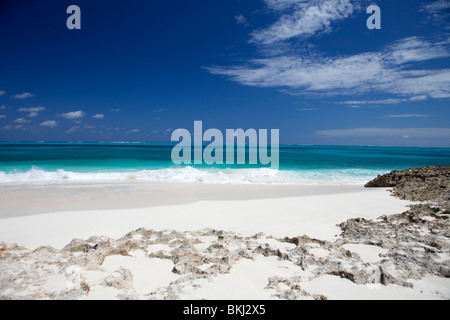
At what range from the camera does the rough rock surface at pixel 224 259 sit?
8.34 ft

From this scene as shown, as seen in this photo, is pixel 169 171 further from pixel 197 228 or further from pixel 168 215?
pixel 197 228

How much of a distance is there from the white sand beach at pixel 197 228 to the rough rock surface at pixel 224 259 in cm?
4

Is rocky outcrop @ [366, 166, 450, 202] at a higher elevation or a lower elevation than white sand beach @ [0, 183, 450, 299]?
higher

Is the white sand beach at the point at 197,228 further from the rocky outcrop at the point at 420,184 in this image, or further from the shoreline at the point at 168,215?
the rocky outcrop at the point at 420,184

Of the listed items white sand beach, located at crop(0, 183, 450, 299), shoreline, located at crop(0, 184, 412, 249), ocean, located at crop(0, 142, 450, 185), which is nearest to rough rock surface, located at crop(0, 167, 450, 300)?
white sand beach, located at crop(0, 183, 450, 299)

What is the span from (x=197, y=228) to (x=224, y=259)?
6.20ft

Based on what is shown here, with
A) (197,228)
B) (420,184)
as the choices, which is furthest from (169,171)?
(420,184)

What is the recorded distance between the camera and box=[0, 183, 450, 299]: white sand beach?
2.59m

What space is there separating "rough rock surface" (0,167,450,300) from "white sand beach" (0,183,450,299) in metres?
0.04

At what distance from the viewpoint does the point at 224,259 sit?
10.6ft

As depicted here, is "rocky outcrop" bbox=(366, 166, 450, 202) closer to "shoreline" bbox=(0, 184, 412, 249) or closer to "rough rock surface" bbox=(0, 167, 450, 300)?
"shoreline" bbox=(0, 184, 412, 249)
